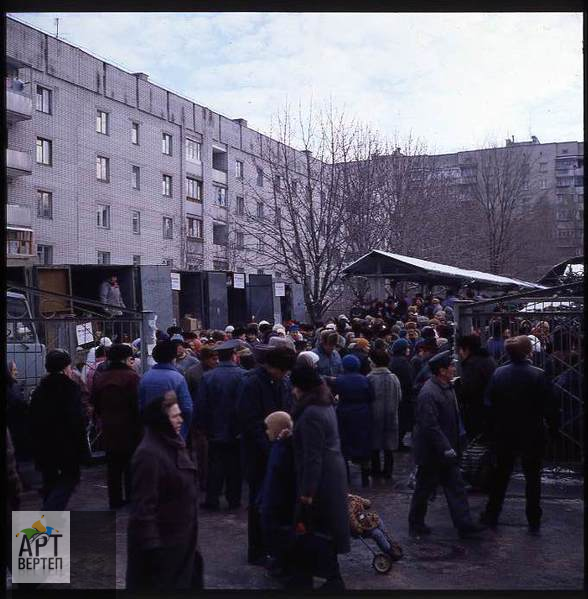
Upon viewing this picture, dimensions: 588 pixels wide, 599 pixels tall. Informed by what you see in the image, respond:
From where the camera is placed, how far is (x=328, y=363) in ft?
33.5

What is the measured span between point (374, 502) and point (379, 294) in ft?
35.7

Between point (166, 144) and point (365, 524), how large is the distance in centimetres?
4101

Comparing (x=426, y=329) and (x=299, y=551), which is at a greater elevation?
(x=426, y=329)

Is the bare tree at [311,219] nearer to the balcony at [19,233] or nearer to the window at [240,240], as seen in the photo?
the window at [240,240]

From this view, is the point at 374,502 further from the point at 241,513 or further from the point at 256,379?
the point at 256,379

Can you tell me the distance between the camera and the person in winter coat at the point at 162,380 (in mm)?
7859

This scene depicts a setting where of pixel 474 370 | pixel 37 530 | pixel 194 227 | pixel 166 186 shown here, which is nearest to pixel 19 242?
pixel 166 186

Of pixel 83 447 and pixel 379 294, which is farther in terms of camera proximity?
pixel 379 294

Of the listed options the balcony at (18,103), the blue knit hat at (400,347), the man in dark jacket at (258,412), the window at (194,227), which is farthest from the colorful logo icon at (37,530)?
the window at (194,227)

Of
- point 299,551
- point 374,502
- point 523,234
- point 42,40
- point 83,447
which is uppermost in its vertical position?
point 42,40

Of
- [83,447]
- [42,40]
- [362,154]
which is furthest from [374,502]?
[42,40]

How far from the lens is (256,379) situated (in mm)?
6867

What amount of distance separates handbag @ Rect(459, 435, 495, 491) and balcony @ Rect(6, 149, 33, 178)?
27.3m

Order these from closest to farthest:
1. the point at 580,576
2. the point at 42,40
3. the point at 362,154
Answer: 1. the point at 580,576
2. the point at 362,154
3. the point at 42,40
